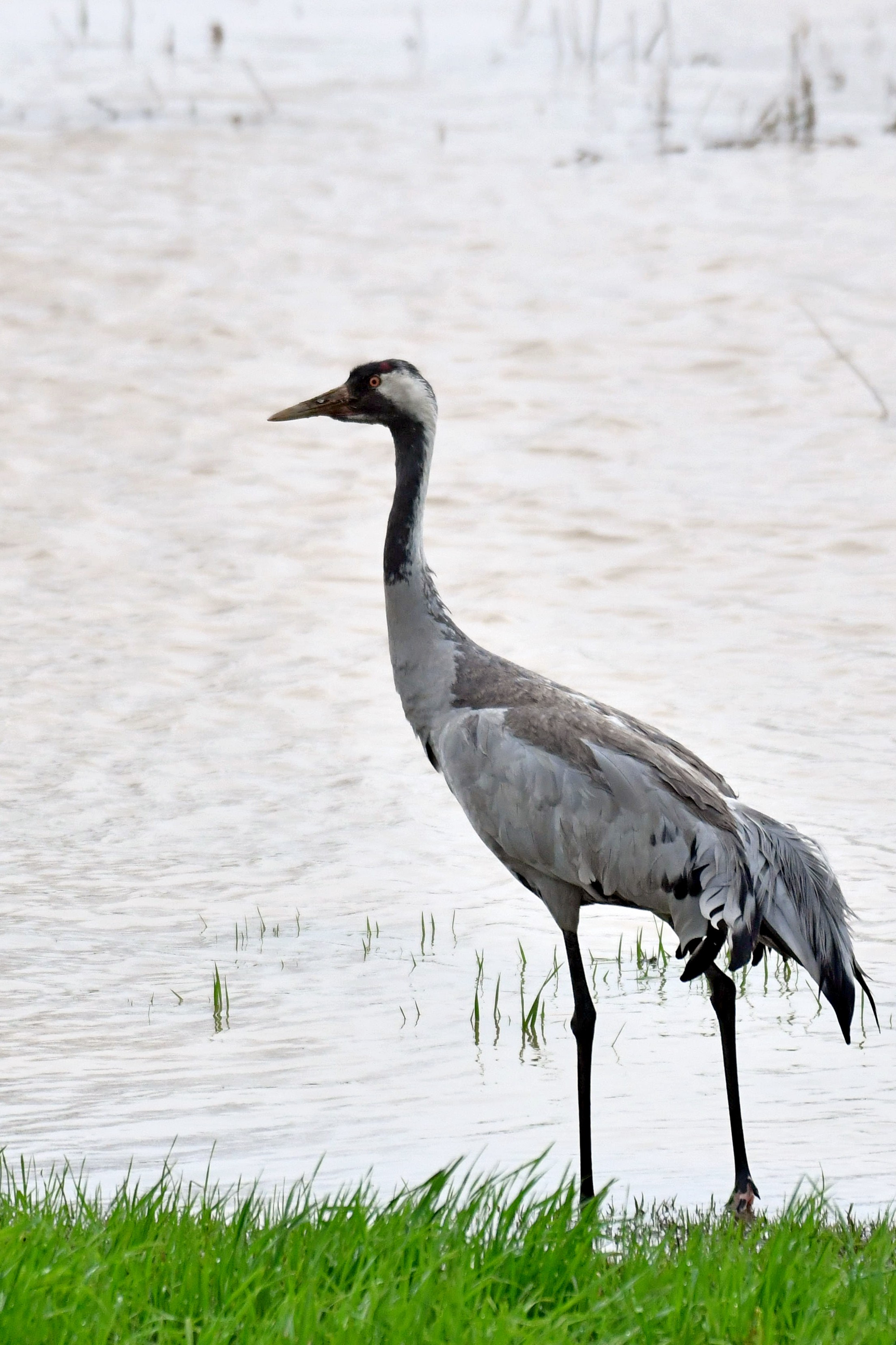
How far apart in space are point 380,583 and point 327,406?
6.55m

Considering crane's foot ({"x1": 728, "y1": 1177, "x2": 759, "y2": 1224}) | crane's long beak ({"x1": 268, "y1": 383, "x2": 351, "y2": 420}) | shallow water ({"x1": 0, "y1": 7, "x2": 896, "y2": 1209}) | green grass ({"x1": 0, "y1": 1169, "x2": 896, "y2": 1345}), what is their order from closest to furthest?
green grass ({"x1": 0, "y1": 1169, "x2": 896, "y2": 1345}) → crane's foot ({"x1": 728, "y1": 1177, "x2": 759, "y2": 1224}) → shallow water ({"x1": 0, "y1": 7, "x2": 896, "y2": 1209}) → crane's long beak ({"x1": 268, "y1": 383, "x2": 351, "y2": 420})

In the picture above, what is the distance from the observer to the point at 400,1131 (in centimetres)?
560

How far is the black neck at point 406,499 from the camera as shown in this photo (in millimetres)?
6117

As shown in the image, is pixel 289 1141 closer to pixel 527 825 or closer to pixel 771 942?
pixel 527 825

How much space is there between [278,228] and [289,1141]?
15949 millimetres

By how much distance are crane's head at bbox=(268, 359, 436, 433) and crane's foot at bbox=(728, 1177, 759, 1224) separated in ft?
8.36

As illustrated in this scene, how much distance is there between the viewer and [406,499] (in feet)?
20.3

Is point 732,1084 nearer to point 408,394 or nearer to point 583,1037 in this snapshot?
point 583,1037

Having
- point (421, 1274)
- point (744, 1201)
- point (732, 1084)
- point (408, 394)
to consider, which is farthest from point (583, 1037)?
point (408, 394)

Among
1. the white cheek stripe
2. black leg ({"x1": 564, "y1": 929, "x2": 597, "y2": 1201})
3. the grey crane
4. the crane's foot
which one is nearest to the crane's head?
the white cheek stripe

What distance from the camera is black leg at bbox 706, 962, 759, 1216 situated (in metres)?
4.89

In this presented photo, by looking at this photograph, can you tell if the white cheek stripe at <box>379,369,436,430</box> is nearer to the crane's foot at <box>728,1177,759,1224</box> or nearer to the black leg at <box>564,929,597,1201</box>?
the black leg at <box>564,929,597,1201</box>

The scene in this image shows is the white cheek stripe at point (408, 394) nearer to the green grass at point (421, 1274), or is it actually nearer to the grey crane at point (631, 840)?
the grey crane at point (631, 840)

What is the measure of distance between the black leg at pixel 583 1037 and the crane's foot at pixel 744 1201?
0.38 meters
